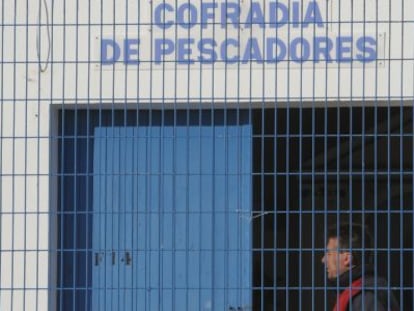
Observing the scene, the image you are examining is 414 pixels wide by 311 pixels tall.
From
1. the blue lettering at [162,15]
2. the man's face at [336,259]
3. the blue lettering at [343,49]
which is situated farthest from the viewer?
the blue lettering at [162,15]

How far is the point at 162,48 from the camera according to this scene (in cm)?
726

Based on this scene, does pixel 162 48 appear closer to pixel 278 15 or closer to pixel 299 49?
pixel 278 15

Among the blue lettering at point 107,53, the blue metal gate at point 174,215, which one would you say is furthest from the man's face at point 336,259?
the blue lettering at point 107,53

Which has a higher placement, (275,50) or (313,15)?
(313,15)

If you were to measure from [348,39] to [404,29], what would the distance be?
0.36m

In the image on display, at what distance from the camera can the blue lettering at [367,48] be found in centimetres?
716

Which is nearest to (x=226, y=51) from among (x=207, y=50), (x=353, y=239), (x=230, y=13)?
(x=207, y=50)

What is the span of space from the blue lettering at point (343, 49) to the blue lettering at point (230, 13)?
666mm

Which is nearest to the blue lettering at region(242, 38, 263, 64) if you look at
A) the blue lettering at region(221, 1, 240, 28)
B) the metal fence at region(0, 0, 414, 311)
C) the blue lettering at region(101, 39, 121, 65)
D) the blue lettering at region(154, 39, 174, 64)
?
the metal fence at region(0, 0, 414, 311)

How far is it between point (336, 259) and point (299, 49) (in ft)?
4.52

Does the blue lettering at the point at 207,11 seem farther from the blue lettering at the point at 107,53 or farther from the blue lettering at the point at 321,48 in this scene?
the blue lettering at the point at 321,48

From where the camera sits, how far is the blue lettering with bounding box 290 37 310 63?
23.6 feet

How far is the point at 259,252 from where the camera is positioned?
7.43 metres

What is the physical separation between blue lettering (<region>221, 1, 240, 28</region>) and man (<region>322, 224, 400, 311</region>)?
148 cm
